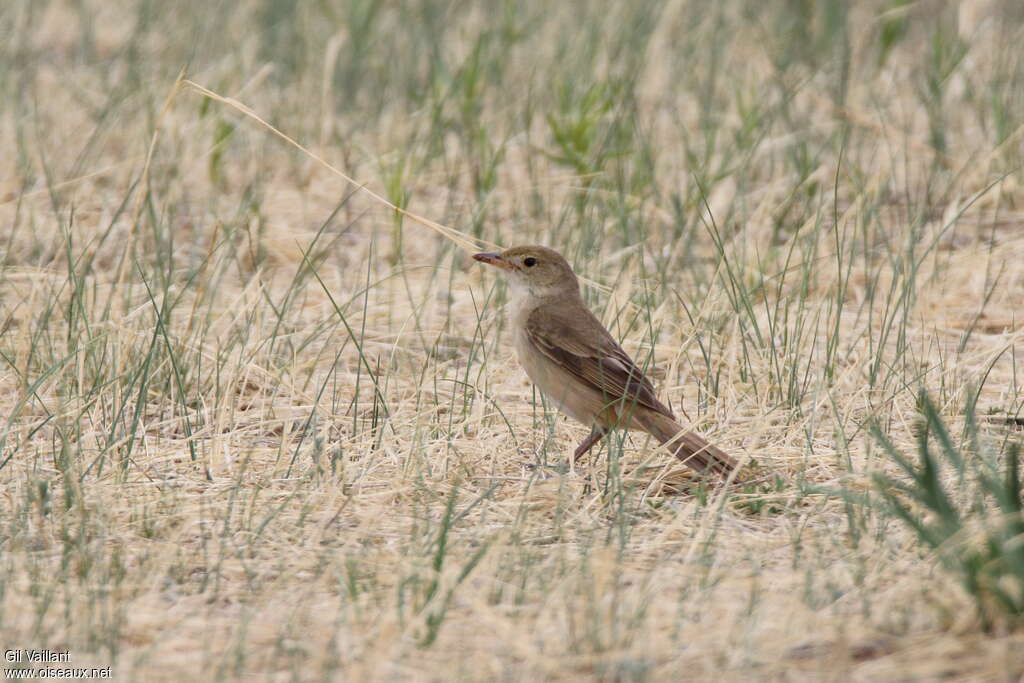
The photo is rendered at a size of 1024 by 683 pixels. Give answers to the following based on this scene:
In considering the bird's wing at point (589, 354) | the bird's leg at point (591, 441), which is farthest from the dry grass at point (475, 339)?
the bird's wing at point (589, 354)

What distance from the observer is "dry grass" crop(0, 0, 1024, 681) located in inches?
139

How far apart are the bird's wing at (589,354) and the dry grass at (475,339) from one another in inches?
8.7

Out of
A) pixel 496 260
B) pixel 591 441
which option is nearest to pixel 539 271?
pixel 496 260

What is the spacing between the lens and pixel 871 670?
3248mm

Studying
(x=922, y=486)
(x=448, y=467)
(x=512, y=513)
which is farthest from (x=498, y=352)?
(x=922, y=486)

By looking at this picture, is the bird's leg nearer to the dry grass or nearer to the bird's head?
the dry grass

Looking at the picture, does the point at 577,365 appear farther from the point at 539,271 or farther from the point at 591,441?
the point at 539,271

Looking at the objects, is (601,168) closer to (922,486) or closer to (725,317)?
(725,317)

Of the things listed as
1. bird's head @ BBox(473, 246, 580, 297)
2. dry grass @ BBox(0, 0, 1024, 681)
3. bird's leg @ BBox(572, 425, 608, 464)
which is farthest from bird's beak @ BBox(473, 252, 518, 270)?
bird's leg @ BBox(572, 425, 608, 464)

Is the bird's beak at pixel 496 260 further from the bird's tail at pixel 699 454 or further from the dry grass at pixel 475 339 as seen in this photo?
the bird's tail at pixel 699 454

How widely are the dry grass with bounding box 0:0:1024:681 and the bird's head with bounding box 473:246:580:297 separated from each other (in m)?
0.23

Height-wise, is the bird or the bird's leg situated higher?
the bird

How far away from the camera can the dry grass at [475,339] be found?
139 inches

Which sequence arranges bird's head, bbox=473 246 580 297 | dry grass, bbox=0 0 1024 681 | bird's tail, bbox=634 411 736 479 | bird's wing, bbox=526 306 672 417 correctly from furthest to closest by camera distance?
1. bird's head, bbox=473 246 580 297
2. bird's wing, bbox=526 306 672 417
3. bird's tail, bbox=634 411 736 479
4. dry grass, bbox=0 0 1024 681
